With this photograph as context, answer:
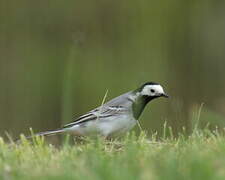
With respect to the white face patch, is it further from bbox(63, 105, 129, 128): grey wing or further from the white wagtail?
bbox(63, 105, 129, 128): grey wing

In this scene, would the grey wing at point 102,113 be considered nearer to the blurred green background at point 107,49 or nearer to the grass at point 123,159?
the grass at point 123,159

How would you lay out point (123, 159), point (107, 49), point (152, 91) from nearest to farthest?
1. point (123, 159)
2. point (152, 91)
3. point (107, 49)

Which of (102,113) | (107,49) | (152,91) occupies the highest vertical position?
(152,91)

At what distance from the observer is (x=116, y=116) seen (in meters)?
7.42

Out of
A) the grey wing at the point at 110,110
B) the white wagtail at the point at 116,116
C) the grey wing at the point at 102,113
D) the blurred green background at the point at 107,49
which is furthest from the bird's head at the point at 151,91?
the blurred green background at the point at 107,49

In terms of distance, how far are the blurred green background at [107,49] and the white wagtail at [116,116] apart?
605 centimetres

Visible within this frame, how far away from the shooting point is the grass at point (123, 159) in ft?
13.9

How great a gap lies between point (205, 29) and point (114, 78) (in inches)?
95.2

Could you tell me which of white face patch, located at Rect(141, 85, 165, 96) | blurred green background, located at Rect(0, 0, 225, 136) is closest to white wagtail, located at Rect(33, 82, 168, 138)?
white face patch, located at Rect(141, 85, 165, 96)

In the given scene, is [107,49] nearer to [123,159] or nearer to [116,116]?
[116,116]

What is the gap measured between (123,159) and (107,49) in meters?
11.5

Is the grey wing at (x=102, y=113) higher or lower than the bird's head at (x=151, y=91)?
lower

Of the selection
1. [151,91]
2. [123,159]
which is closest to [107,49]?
[151,91]

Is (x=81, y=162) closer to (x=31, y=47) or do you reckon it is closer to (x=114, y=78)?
(x=114, y=78)
